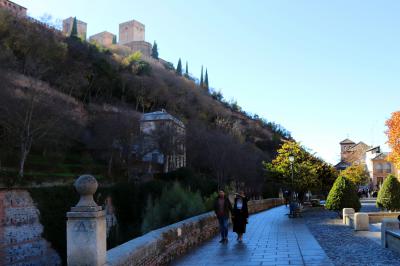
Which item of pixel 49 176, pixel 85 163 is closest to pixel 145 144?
pixel 85 163

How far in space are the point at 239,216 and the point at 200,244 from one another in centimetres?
146

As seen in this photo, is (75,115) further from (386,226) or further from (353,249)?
(386,226)

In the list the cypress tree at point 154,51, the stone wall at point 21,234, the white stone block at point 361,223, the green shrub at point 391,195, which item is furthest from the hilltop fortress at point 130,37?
the white stone block at point 361,223

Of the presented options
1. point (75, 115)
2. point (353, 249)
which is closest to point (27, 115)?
point (75, 115)

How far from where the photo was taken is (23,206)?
26781 mm

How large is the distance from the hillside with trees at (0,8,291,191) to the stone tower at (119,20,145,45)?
79.8 metres

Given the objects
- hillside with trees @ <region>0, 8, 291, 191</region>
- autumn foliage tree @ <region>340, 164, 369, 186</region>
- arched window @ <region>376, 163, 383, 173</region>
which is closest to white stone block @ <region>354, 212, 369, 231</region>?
hillside with trees @ <region>0, 8, 291, 191</region>

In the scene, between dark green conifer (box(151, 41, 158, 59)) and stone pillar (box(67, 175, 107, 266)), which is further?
dark green conifer (box(151, 41, 158, 59))

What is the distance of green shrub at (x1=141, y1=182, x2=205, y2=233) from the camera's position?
17.5m

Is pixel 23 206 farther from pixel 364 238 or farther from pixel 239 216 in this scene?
pixel 364 238

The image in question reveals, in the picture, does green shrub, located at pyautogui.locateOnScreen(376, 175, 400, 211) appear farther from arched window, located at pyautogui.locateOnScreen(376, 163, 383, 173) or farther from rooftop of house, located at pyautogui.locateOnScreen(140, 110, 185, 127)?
arched window, located at pyautogui.locateOnScreen(376, 163, 383, 173)

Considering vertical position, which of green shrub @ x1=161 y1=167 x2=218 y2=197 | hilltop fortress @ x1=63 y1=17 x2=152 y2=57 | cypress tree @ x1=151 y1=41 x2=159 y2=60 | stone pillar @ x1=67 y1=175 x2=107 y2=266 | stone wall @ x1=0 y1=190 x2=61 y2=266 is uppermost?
hilltop fortress @ x1=63 y1=17 x2=152 y2=57

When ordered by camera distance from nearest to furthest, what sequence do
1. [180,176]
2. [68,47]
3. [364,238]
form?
[364,238] → [180,176] → [68,47]

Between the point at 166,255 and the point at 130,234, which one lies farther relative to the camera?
the point at 130,234
